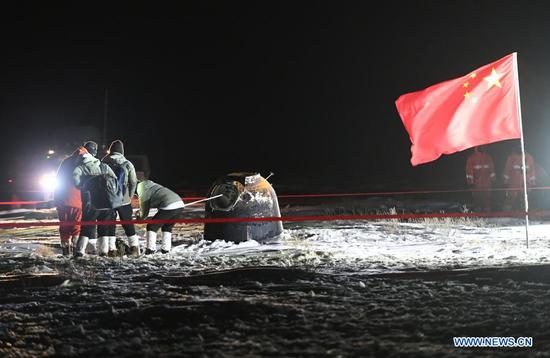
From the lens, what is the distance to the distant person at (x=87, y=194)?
8641mm

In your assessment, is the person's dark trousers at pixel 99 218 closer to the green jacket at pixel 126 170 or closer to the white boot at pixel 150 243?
the green jacket at pixel 126 170

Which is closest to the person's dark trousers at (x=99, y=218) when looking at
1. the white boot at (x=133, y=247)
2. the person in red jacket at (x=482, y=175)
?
the white boot at (x=133, y=247)

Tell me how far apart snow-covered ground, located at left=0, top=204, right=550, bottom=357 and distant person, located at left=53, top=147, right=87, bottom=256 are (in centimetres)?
36

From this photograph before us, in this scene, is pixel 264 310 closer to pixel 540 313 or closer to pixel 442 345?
pixel 442 345

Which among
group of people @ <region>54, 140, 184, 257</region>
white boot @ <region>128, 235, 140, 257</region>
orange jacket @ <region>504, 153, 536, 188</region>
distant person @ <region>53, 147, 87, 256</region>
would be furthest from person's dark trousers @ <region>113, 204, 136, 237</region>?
orange jacket @ <region>504, 153, 536, 188</region>

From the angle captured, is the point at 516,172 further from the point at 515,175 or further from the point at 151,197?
the point at 151,197

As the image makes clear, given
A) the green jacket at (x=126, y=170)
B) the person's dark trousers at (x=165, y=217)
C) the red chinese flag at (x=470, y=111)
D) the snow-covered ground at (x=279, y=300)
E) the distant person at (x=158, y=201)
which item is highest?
the red chinese flag at (x=470, y=111)

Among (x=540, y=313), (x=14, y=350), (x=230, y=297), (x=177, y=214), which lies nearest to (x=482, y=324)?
(x=540, y=313)

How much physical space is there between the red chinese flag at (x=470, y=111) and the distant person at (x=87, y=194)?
15.3 feet

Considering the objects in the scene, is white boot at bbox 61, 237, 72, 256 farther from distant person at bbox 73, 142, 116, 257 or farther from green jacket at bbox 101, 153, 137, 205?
green jacket at bbox 101, 153, 137, 205

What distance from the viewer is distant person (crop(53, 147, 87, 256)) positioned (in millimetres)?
9039

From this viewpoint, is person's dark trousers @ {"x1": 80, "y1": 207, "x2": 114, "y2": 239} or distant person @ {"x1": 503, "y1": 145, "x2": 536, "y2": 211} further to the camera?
distant person @ {"x1": 503, "y1": 145, "x2": 536, "y2": 211}

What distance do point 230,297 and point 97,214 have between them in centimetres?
371

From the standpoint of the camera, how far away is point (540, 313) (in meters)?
4.91
